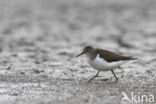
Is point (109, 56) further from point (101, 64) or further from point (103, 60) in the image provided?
point (101, 64)

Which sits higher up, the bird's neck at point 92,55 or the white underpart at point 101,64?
the bird's neck at point 92,55

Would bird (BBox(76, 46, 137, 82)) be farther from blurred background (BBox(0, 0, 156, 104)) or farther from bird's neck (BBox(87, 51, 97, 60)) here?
blurred background (BBox(0, 0, 156, 104))

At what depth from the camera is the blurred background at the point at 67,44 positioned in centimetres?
922

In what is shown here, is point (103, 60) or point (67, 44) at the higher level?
point (67, 44)

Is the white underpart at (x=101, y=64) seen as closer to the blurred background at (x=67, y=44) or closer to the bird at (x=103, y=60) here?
the bird at (x=103, y=60)

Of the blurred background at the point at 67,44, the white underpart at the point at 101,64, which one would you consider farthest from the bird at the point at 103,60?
the blurred background at the point at 67,44

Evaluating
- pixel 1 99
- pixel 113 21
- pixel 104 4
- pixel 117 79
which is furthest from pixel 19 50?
pixel 104 4

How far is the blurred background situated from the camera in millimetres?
9219

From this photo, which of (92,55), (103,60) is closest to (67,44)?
(92,55)

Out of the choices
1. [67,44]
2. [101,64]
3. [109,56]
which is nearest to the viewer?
[101,64]

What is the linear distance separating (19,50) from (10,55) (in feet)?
3.65

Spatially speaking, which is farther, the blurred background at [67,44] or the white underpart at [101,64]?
the white underpart at [101,64]

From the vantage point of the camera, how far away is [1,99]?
835cm

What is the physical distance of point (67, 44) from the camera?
664 inches
